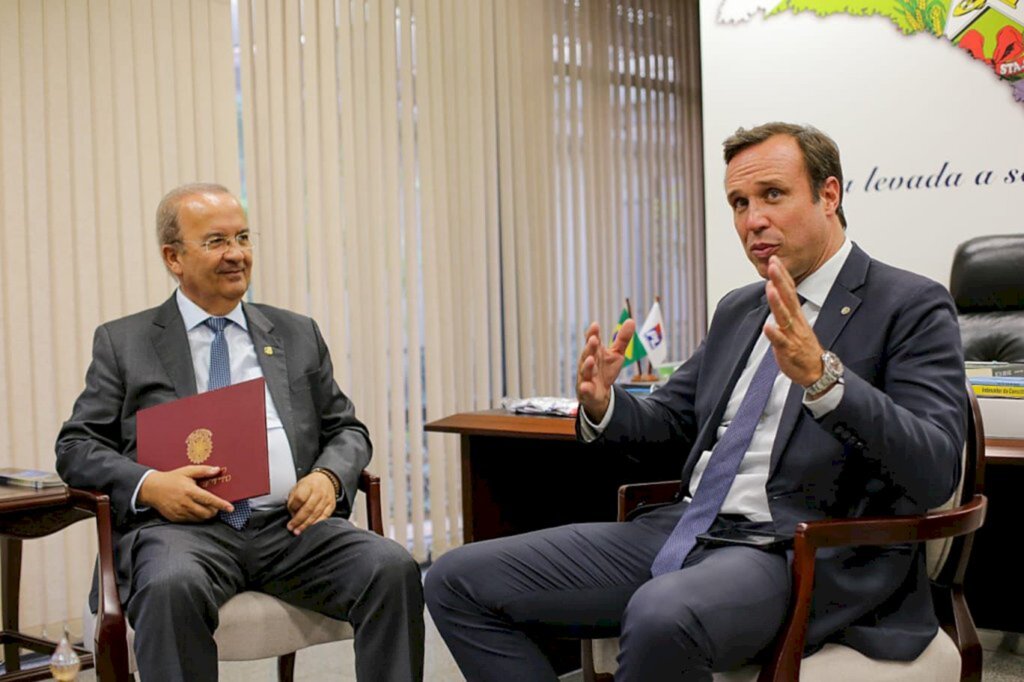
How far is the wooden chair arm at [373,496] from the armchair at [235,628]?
330 millimetres

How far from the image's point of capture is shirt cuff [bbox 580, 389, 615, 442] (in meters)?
2.22

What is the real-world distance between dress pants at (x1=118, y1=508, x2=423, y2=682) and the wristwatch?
1047 mm

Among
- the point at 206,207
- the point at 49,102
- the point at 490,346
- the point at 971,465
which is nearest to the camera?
the point at 971,465

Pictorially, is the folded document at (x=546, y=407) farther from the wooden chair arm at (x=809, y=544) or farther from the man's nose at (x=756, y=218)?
the wooden chair arm at (x=809, y=544)

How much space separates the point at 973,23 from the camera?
4516 millimetres

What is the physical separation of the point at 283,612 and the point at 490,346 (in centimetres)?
321

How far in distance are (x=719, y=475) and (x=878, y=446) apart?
0.40 meters

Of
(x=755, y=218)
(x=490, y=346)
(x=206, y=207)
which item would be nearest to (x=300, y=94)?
(x=490, y=346)

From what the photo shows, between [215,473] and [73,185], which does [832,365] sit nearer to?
[215,473]

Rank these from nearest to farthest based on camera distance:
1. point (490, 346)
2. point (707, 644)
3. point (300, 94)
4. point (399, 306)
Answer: point (707, 644)
point (300, 94)
point (399, 306)
point (490, 346)

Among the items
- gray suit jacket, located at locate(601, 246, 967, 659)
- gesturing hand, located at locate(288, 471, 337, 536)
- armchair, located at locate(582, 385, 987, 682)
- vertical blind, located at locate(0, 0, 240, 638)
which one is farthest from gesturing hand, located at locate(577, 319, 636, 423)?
vertical blind, located at locate(0, 0, 240, 638)

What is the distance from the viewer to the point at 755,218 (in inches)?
81.5

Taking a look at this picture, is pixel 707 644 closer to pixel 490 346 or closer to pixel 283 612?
pixel 283 612

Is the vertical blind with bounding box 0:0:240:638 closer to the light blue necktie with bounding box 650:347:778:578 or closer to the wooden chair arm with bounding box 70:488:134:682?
the wooden chair arm with bounding box 70:488:134:682
